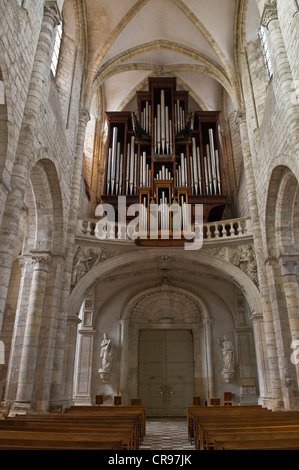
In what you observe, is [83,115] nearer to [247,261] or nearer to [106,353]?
[247,261]

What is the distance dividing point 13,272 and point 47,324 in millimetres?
3842

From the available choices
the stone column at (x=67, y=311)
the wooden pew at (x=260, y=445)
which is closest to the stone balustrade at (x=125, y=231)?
the stone column at (x=67, y=311)

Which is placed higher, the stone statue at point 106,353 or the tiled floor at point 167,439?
the stone statue at point 106,353

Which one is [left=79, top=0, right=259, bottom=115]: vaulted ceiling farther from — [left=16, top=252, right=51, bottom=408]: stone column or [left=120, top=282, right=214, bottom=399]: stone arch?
[left=120, top=282, right=214, bottom=399]: stone arch

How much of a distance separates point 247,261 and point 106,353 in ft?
21.4

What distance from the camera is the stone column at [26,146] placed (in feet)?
21.2

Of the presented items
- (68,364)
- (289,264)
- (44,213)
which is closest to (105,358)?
(68,364)

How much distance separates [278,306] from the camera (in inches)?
382

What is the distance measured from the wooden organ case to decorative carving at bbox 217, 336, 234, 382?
488 centimetres

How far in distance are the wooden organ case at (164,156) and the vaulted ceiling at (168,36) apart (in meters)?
1.37

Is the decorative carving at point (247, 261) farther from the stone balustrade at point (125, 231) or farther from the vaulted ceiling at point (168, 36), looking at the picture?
the vaulted ceiling at point (168, 36)

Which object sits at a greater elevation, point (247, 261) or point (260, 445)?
point (247, 261)

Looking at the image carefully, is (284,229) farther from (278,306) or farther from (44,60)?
(44,60)

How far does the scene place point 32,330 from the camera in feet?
30.0
